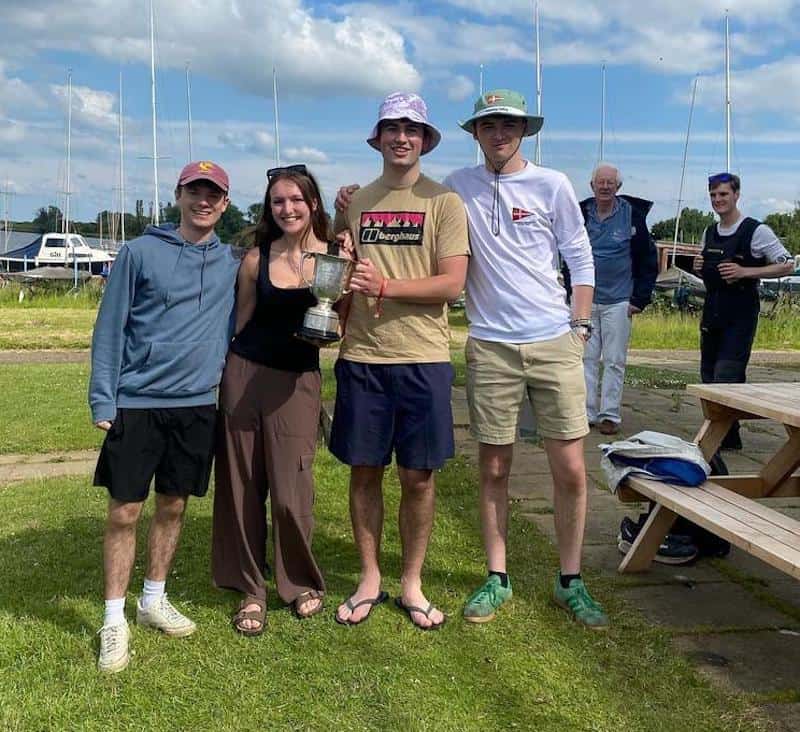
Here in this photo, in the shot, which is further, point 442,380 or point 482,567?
point 482,567

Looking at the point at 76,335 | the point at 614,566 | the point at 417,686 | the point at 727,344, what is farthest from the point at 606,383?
the point at 76,335

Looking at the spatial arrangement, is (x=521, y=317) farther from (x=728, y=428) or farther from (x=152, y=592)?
(x=152, y=592)

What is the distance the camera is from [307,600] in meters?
3.66

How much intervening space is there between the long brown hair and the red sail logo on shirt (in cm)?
77

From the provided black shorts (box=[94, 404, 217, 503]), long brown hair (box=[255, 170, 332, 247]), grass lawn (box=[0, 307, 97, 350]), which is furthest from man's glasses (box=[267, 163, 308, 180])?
grass lawn (box=[0, 307, 97, 350])

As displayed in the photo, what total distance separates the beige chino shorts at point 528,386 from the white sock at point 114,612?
5.21ft

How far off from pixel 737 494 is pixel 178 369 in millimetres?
2613

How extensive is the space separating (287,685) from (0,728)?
0.93 m

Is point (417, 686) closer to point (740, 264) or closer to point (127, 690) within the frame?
point (127, 690)

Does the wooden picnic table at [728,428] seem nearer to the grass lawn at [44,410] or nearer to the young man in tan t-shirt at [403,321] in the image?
the young man in tan t-shirt at [403,321]

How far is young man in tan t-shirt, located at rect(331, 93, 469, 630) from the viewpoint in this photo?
3.38 m

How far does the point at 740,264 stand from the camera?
625cm

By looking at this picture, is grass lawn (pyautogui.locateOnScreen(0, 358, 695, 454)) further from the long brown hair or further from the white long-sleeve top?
the white long-sleeve top

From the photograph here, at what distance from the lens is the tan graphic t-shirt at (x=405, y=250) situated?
11.1 ft
